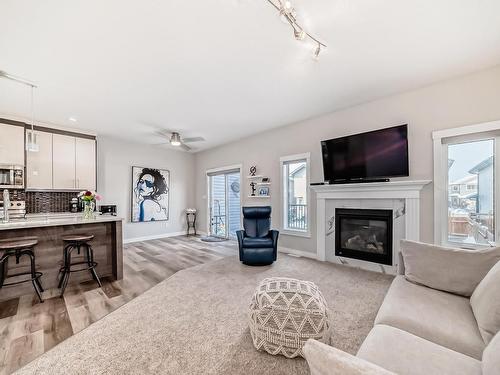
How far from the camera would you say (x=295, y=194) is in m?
4.81

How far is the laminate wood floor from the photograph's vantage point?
185cm

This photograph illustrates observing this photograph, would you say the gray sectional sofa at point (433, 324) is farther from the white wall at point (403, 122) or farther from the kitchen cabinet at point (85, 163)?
the kitchen cabinet at point (85, 163)

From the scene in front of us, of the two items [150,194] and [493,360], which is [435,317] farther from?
[150,194]

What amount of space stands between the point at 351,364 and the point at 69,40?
3.27 metres

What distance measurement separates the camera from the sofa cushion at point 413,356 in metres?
0.95

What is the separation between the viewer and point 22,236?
2.80 metres

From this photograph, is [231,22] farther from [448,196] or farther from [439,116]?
[448,196]

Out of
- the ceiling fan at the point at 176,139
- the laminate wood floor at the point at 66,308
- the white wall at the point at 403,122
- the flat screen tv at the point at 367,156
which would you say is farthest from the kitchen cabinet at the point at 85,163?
the flat screen tv at the point at 367,156

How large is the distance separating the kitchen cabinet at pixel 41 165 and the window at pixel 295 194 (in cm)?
481

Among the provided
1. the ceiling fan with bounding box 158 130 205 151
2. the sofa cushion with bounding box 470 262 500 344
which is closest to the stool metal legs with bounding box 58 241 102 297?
the ceiling fan with bounding box 158 130 205 151

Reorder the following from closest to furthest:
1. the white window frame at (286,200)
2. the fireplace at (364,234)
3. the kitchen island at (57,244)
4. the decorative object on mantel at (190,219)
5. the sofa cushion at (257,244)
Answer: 1. the kitchen island at (57,244)
2. the fireplace at (364,234)
3. the sofa cushion at (257,244)
4. the white window frame at (286,200)
5. the decorative object on mantel at (190,219)

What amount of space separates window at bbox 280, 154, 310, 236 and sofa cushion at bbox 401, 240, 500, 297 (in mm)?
2480

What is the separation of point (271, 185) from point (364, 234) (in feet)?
7.10

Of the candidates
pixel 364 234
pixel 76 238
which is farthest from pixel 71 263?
pixel 364 234
